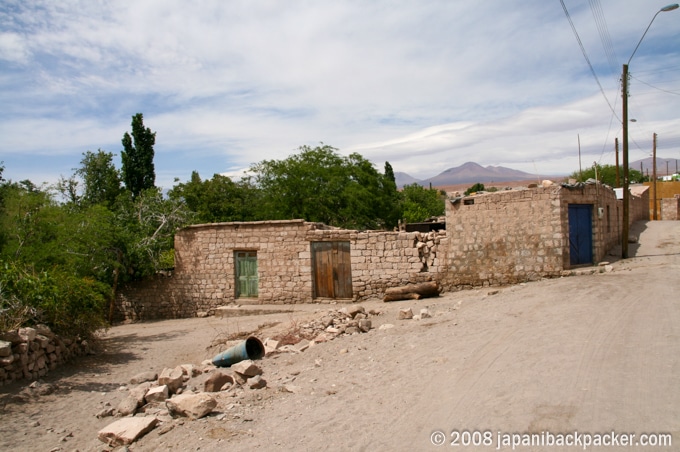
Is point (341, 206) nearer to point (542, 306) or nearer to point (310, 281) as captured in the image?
point (310, 281)

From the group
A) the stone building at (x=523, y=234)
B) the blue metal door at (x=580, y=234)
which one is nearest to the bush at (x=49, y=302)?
the stone building at (x=523, y=234)

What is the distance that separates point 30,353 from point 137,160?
19592 millimetres

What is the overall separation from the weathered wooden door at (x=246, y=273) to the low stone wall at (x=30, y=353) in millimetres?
7164

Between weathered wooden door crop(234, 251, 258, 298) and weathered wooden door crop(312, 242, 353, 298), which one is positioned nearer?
weathered wooden door crop(312, 242, 353, 298)

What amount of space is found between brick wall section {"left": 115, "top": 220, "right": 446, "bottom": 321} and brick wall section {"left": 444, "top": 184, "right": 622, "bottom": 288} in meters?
0.72

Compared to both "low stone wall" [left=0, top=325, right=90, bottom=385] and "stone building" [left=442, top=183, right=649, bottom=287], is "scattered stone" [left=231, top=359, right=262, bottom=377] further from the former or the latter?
"stone building" [left=442, top=183, right=649, bottom=287]

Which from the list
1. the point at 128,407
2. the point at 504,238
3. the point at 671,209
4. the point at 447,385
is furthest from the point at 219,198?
the point at 671,209

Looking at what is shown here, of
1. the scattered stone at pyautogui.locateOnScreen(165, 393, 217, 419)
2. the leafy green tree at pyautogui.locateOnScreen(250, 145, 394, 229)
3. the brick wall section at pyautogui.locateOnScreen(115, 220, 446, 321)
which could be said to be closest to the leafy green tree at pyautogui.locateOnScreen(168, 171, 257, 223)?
the leafy green tree at pyautogui.locateOnScreen(250, 145, 394, 229)

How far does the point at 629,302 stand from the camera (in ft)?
31.2

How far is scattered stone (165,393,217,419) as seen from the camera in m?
6.11

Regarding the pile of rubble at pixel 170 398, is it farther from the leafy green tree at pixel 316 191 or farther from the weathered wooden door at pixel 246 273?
the leafy green tree at pixel 316 191

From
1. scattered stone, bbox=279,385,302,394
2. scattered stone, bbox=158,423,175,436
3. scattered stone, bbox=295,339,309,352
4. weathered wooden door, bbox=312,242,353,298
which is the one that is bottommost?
scattered stone, bbox=295,339,309,352

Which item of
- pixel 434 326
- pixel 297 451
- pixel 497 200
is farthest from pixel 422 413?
pixel 497 200

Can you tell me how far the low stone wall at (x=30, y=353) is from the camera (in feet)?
27.3
